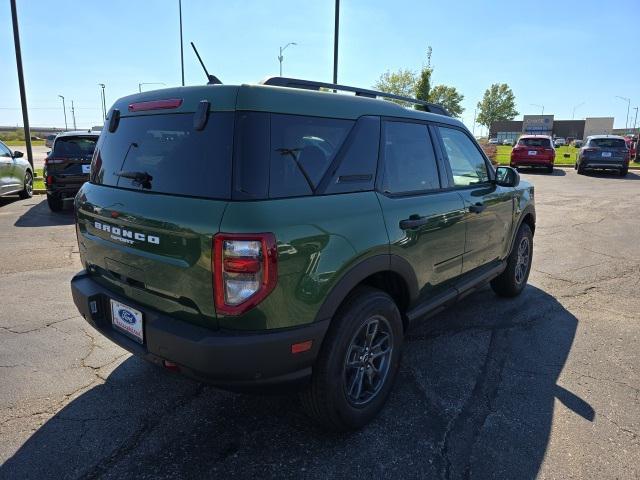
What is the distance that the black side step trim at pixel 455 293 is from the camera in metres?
3.10

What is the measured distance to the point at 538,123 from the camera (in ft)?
351

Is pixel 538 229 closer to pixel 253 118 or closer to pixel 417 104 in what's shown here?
pixel 417 104

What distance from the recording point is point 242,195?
2076 mm

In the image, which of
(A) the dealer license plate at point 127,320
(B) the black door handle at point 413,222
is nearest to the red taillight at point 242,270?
(A) the dealer license plate at point 127,320

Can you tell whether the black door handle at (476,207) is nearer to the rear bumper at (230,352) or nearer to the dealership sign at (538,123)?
the rear bumper at (230,352)

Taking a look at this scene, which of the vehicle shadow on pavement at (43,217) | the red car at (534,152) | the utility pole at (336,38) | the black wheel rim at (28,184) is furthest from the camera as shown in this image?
the red car at (534,152)

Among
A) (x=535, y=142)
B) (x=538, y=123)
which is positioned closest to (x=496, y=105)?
(x=538, y=123)

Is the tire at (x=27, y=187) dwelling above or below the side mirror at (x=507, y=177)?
below

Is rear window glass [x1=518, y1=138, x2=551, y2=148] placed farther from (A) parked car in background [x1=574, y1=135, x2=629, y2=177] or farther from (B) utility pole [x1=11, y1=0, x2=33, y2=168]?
(B) utility pole [x1=11, y1=0, x2=33, y2=168]

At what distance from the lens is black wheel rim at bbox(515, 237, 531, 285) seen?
483cm

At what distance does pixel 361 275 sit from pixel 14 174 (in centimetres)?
1064

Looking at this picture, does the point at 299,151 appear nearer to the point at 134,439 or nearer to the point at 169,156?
the point at 169,156

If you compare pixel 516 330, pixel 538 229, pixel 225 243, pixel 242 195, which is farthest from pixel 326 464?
pixel 538 229

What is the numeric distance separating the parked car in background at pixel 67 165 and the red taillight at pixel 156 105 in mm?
7340
